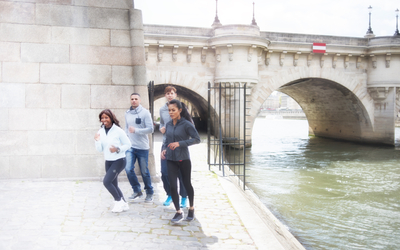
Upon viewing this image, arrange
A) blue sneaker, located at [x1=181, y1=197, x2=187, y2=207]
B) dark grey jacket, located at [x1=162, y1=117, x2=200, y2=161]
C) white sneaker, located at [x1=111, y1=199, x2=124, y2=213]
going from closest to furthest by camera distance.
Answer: dark grey jacket, located at [x1=162, y1=117, x2=200, y2=161], white sneaker, located at [x1=111, y1=199, x2=124, y2=213], blue sneaker, located at [x1=181, y1=197, x2=187, y2=207]

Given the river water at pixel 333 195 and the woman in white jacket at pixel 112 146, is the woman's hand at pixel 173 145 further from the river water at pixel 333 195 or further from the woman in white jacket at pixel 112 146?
the river water at pixel 333 195

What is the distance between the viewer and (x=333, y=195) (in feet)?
29.3

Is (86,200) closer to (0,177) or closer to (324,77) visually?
(0,177)

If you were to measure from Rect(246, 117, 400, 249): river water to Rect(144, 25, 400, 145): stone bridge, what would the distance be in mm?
3792

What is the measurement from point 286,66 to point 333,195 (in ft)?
33.9

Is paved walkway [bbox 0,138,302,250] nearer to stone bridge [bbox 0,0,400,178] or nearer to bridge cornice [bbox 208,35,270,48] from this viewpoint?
stone bridge [bbox 0,0,400,178]

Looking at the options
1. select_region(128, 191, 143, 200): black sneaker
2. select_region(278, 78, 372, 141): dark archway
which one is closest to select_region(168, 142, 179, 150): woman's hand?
select_region(128, 191, 143, 200): black sneaker

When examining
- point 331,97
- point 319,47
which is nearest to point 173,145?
point 319,47

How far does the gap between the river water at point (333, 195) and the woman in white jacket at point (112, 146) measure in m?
3.10

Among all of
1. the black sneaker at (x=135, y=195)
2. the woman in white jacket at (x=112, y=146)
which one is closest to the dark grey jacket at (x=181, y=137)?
the woman in white jacket at (x=112, y=146)

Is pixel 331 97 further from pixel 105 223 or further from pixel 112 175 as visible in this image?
pixel 105 223

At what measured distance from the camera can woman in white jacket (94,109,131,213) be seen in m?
4.27

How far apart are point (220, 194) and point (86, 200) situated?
6.72 feet

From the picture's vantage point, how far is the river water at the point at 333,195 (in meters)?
6.00
